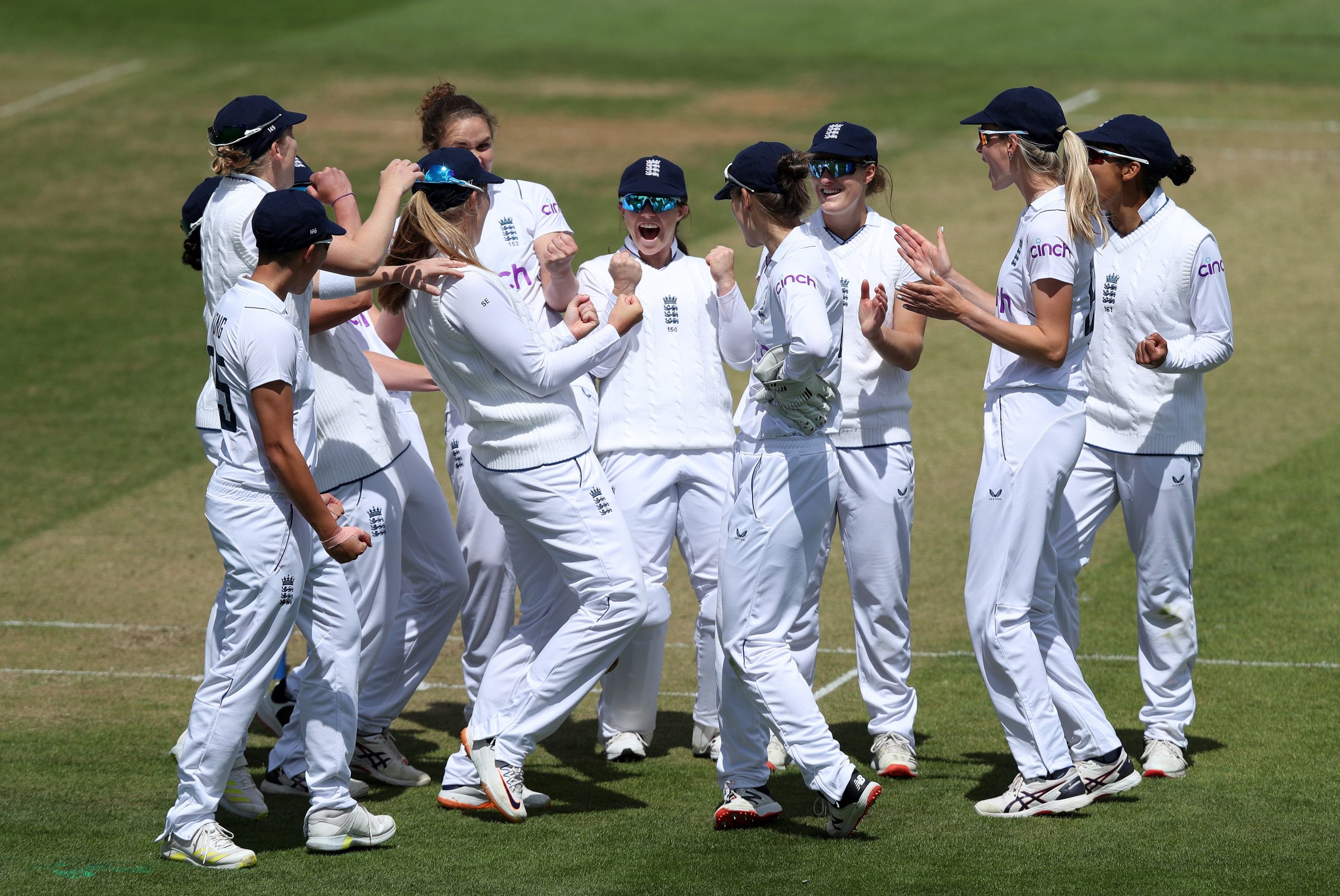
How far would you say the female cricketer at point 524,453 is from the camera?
20.3 feet

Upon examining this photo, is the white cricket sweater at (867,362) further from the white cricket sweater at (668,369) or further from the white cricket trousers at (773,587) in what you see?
the white cricket trousers at (773,587)

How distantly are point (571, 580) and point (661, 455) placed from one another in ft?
3.18

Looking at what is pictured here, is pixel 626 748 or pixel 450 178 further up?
pixel 450 178

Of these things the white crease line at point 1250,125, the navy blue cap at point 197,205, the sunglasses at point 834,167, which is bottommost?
the navy blue cap at point 197,205

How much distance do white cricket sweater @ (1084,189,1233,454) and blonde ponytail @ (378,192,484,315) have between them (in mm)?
2601

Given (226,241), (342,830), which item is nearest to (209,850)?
(342,830)

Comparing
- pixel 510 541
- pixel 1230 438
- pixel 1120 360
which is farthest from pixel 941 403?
pixel 510 541

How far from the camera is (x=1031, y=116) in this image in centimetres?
614

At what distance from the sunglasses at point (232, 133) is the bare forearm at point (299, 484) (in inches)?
49.6

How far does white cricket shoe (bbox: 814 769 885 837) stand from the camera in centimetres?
583

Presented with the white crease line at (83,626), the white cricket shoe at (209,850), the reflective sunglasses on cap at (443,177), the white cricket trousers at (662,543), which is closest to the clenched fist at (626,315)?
the reflective sunglasses on cap at (443,177)

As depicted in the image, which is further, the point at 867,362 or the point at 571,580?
the point at 867,362

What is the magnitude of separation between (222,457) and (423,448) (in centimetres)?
157

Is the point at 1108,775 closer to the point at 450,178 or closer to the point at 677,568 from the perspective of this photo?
the point at 450,178
